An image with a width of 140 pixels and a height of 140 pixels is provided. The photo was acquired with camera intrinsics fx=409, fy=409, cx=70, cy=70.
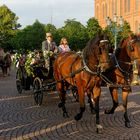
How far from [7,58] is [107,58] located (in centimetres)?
1869

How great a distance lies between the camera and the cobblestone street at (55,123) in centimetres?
751

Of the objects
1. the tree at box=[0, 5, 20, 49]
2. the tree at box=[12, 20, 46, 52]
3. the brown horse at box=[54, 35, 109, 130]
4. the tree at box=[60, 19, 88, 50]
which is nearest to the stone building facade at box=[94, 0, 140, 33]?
the tree at box=[60, 19, 88, 50]

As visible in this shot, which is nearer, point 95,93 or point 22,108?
point 95,93

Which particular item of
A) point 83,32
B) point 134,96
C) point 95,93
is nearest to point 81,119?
point 95,93

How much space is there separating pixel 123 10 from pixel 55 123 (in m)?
75.0

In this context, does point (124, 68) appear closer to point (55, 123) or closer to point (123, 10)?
point (55, 123)

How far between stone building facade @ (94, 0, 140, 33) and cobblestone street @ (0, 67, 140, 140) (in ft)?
212

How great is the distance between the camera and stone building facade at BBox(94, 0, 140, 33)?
249 ft

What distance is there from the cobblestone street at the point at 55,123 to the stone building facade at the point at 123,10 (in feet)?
212

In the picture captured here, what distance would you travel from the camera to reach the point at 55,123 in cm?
874

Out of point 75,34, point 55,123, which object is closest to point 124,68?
point 55,123

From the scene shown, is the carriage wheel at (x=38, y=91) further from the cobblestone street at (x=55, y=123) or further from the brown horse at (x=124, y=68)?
the brown horse at (x=124, y=68)

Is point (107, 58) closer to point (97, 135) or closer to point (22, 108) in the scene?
point (97, 135)

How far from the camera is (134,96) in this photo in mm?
13375
